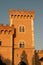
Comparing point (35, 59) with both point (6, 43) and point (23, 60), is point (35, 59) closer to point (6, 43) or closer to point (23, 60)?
point (23, 60)

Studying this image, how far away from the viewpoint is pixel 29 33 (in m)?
41.8

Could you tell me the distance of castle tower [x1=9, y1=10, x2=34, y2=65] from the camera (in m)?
40.1

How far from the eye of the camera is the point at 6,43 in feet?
127

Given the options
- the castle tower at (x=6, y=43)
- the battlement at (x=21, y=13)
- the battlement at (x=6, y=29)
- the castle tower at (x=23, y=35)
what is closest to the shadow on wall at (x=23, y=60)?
the castle tower at (x=23, y=35)

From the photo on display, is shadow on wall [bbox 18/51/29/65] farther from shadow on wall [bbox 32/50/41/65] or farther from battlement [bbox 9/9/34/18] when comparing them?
battlement [bbox 9/9/34/18]

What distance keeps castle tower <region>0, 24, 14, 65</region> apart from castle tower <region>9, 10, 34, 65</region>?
1.99m

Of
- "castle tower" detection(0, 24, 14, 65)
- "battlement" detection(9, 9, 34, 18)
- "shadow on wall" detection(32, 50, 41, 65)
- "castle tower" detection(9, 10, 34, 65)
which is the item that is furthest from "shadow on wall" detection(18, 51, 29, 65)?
"battlement" detection(9, 9, 34, 18)

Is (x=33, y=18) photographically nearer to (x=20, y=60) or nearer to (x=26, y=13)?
(x=26, y=13)

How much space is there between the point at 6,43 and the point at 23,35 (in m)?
4.24

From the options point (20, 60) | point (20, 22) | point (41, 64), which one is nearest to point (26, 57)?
point (20, 60)

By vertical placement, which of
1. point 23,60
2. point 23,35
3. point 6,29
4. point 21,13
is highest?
point 21,13

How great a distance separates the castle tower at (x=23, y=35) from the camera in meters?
40.1

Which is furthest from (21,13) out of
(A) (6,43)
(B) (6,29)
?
(A) (6,43)

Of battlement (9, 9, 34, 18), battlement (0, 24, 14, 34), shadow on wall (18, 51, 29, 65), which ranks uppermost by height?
battlement (9, 9, 34, 18)
